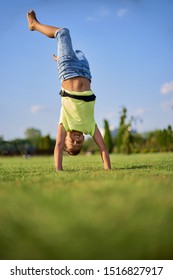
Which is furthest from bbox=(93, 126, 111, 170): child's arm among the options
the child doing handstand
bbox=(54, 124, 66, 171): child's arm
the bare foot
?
the bare foot

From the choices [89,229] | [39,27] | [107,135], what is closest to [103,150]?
[39,27]

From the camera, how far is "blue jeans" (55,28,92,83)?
317 centimetres

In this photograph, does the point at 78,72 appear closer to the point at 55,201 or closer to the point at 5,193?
the point at 5,193

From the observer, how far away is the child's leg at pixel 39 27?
325 centimetres

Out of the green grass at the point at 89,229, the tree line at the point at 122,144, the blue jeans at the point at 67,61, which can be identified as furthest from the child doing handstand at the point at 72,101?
the tree line at the point at 122,144

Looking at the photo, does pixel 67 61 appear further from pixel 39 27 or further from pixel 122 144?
pixel 122 144

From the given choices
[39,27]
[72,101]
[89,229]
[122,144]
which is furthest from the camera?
[122,144]

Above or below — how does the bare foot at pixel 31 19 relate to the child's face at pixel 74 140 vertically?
above

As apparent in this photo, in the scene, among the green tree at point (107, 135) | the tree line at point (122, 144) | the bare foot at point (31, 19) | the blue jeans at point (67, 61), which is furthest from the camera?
the green tree at point (107, 135)

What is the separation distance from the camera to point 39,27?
10.8ft

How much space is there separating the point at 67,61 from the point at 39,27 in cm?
45

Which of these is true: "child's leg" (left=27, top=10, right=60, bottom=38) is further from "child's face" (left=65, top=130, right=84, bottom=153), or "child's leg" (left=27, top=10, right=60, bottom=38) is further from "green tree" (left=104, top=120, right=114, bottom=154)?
"green tree" (left=104, top=120, right=114, bottom=154)

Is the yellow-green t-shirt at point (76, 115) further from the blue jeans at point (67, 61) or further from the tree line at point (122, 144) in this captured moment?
the tree line at point (122, 144)
